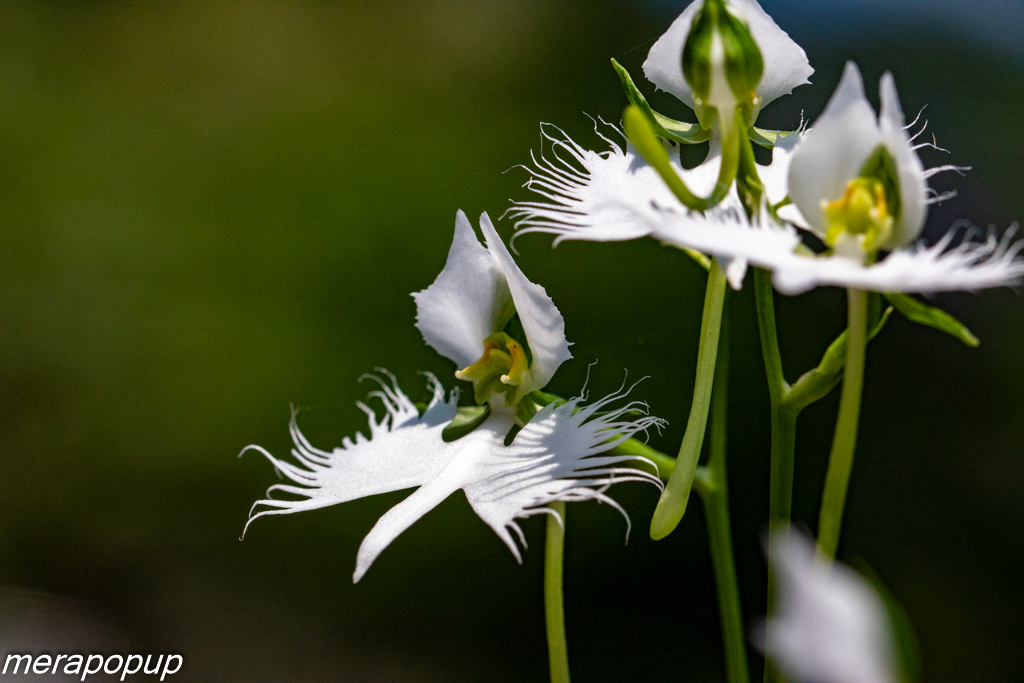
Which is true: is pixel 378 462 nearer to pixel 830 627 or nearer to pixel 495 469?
pixel 495 469

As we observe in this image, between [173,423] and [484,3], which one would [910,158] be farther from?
[484,3]

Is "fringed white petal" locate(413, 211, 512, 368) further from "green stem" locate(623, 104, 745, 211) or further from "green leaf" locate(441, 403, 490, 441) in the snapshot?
"green stem" locate(623, 104, 745, 211)

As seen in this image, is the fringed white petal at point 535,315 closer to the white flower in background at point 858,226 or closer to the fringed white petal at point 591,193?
the fringed white petal at point 591,193

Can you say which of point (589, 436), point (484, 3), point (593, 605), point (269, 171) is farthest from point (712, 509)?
point (484, 3)

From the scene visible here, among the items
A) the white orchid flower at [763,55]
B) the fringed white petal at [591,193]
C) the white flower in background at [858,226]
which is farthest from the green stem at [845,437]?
the white orchid flower at [763,55]

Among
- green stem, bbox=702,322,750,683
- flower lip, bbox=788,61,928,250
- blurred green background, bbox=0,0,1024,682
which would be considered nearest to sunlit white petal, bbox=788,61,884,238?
flower lip, bbox=788,61,928,250

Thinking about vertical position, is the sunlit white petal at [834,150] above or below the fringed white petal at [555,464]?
above

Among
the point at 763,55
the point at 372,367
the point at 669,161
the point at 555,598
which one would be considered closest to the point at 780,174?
the point at 763,55
